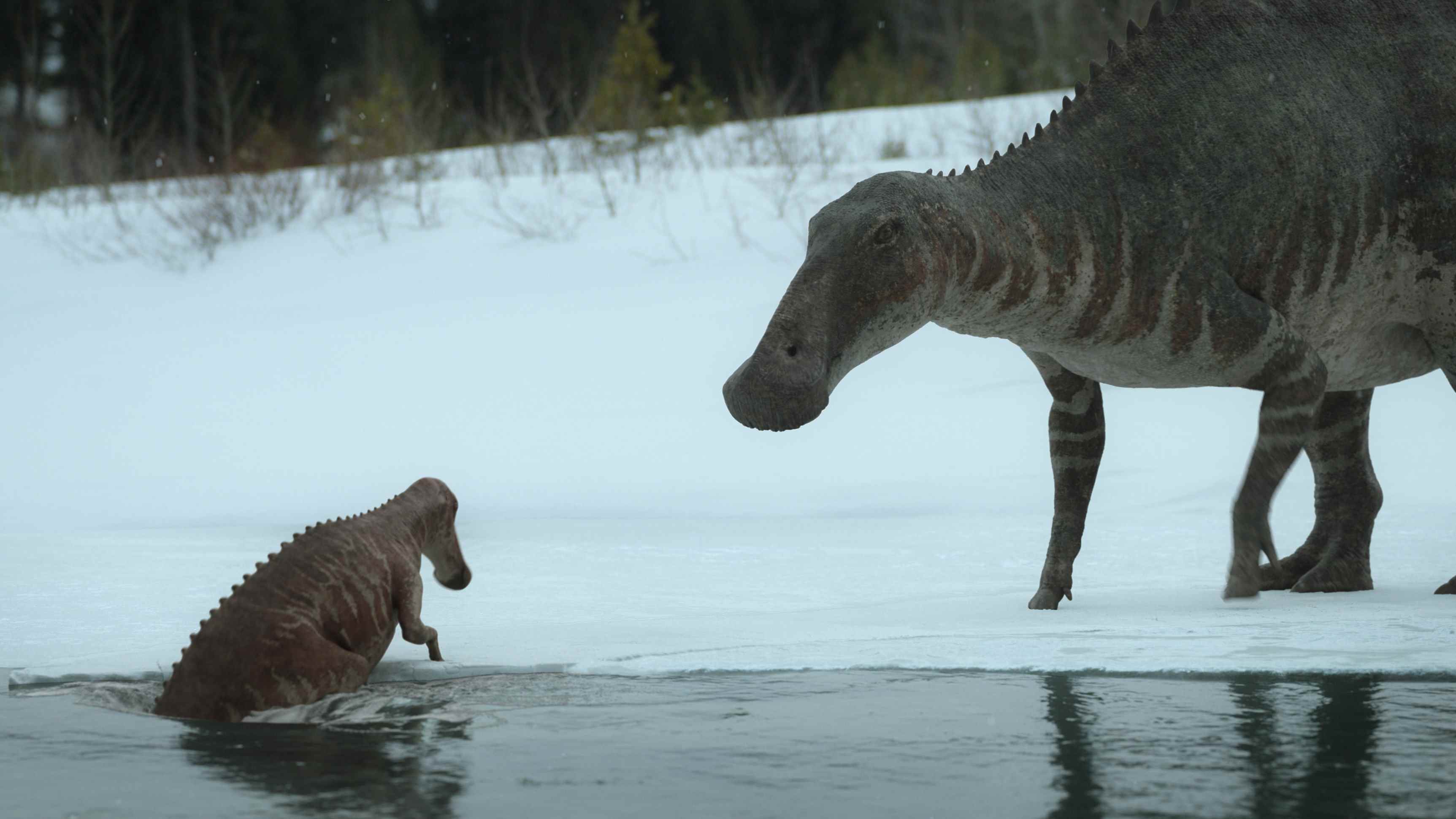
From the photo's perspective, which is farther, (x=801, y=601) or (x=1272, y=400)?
(x=801, y=601)

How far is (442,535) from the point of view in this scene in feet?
14.9

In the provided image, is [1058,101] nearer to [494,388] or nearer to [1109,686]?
[494,388]

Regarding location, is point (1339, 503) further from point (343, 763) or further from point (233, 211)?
point (233, 211)

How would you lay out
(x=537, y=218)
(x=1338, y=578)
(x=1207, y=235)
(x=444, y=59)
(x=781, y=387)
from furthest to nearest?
1. (x=444, y=59)
2. (x=537, y=218)
3. (x=1338, y=578)
4. (x=1207, y=235)
5. (x=781, y=387)

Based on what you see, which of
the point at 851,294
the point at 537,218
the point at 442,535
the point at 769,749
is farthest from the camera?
the point at 537,218

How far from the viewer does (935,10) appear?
1145 inches

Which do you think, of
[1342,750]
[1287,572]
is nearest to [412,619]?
[1342,750]

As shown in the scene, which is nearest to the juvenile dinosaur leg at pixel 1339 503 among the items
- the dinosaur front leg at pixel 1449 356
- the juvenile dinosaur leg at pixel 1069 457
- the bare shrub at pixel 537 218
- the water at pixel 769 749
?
the dinosaur front leg at pixel 1449 356

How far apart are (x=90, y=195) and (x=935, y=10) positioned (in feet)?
55.5

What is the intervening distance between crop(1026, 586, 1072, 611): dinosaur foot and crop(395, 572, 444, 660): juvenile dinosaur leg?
167 cm

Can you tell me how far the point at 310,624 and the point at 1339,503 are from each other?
3122 millimetres

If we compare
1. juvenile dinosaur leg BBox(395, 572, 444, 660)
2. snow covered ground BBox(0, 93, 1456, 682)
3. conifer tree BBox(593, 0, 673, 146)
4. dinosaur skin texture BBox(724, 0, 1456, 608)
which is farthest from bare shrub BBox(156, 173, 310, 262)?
dinosaur skin texture BBox(724, 0, 1456, 608)

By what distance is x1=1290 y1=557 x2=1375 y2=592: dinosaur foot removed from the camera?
5047 mm

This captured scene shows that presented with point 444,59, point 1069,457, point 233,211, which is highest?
point 444,59
